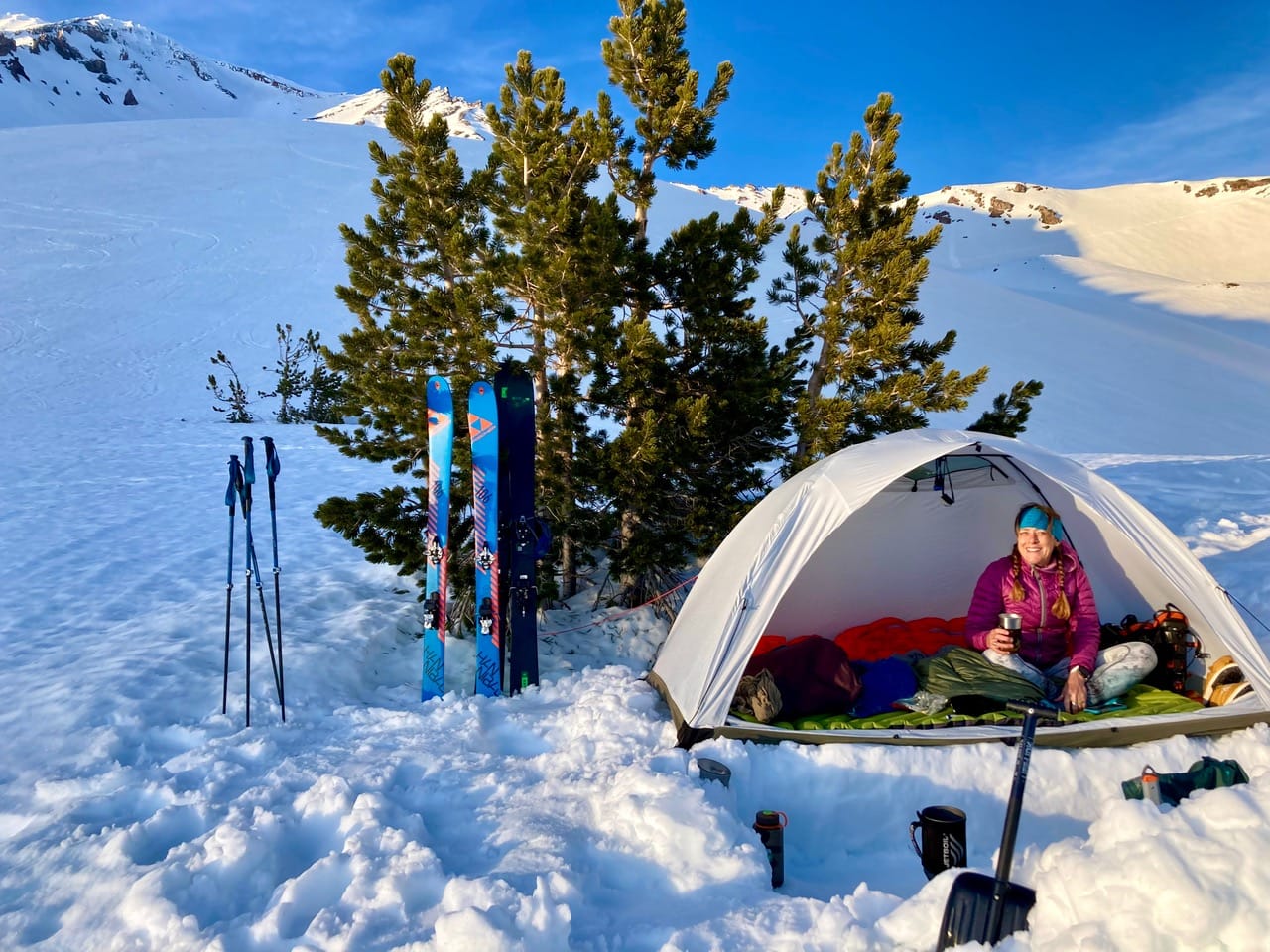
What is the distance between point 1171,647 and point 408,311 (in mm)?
6285

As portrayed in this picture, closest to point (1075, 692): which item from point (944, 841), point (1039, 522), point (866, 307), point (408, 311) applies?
point (1039, 522)

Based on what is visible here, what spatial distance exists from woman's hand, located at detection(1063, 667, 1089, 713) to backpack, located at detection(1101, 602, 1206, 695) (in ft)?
2.63

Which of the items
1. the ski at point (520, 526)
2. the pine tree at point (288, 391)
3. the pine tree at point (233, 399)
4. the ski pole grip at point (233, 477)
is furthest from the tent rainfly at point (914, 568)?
the pine tree at point (233, 399)

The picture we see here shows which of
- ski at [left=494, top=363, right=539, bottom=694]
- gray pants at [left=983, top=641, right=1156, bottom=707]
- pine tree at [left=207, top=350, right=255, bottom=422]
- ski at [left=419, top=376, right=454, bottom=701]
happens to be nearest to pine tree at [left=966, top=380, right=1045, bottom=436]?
gray pants at [left=983, top=641, right=1156, bottom=707]

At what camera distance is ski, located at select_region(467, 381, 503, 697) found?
5.39 metres

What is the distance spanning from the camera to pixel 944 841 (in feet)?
10.6

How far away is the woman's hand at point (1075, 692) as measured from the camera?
4.39 m

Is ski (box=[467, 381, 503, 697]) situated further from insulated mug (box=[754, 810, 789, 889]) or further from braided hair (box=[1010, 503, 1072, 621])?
braided hair (box=[1010, 503, 1072, 621])

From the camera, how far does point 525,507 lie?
5.49m

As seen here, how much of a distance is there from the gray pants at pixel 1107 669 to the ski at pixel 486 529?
342 cm

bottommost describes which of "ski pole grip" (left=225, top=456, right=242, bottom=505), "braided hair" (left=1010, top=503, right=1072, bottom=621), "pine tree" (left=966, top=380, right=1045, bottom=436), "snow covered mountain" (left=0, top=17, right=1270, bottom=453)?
"braided hair" (left=1010, top=503, right=1072, bottom=621)

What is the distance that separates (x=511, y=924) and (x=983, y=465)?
5.05 m

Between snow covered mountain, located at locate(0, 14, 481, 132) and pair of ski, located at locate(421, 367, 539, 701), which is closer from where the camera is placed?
pair of ski, located at locate(421, 367, 539, 701)

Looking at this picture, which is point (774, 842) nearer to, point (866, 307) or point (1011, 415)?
point (866, 307)
